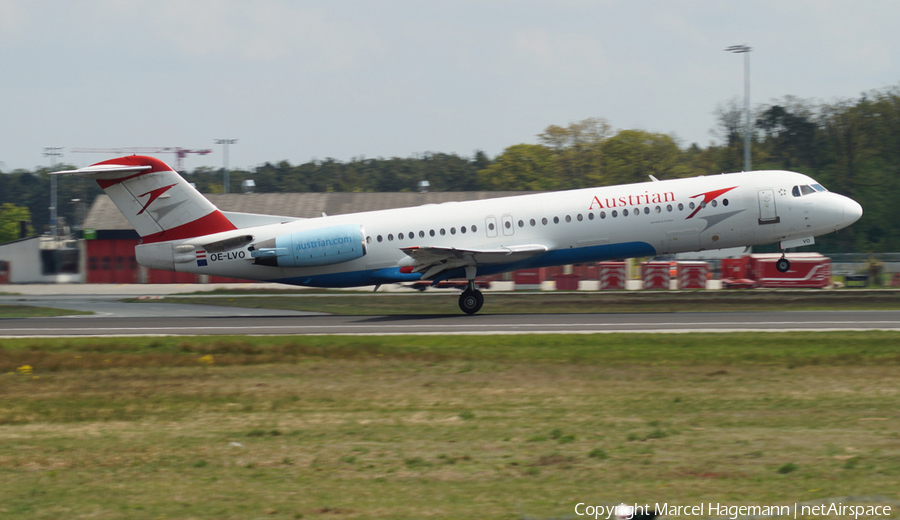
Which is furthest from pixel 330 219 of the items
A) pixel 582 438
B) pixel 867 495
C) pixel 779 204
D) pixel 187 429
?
pixel 867 495

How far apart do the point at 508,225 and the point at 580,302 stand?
607cm

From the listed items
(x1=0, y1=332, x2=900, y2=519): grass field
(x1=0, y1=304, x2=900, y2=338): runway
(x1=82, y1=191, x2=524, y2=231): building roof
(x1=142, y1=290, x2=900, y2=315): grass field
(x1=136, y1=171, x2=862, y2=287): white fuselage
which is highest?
(x1=82, y1=191, x2=524, y2=231): building roof

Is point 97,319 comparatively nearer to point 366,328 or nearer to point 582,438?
point 366,328

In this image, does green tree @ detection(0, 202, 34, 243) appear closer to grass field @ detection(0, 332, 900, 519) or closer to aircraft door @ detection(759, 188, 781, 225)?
grass field @ detection(0, 332, 900, 519)

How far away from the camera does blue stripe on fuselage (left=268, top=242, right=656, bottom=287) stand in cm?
2623

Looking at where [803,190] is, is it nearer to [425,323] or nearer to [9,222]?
[425,323]

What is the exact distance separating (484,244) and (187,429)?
1634cm

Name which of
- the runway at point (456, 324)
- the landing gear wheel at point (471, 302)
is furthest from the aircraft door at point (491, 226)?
the runway at point (456, 324)

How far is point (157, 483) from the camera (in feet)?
28.2

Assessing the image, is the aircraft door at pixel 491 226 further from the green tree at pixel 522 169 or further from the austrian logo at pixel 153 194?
the green tree at pixel 522 169

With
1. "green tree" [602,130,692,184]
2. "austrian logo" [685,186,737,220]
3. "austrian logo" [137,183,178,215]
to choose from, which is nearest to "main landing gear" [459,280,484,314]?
"austrian logo" [685,186,737,220]

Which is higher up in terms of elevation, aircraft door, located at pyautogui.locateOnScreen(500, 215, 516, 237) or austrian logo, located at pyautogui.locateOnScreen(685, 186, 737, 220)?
austrian logo, located at pyautogui.locateOnScreen(685, 186, 737, 220)

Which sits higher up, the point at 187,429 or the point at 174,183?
the point at 174,183

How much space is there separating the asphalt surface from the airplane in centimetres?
166
